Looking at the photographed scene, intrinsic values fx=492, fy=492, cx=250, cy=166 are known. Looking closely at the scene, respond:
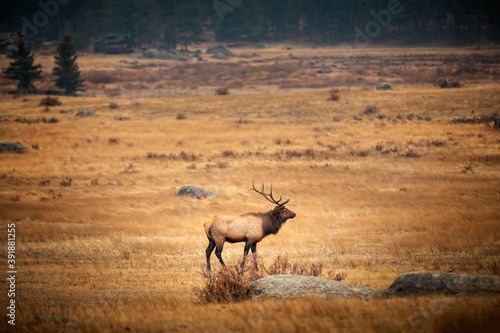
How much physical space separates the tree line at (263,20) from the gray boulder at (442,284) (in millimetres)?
122800

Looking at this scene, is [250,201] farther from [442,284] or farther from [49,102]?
[49,102]

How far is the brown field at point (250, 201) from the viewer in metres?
7.65

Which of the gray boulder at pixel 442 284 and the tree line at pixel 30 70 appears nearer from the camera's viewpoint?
the gray boulder at pixel 442 284

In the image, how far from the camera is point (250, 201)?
72.6ft

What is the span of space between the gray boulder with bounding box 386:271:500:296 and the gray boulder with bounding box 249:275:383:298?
45 centimetres

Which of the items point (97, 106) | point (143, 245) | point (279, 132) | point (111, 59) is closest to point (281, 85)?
point (97, 106)

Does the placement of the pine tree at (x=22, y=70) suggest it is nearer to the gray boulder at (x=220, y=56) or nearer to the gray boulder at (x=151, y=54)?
the gray boulder at (x=151, y=54)

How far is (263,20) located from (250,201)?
145 meters

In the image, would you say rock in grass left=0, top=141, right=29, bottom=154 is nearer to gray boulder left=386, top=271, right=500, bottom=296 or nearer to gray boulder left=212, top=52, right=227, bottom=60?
gray boulder left=386, top=271, right=500, bottom=296

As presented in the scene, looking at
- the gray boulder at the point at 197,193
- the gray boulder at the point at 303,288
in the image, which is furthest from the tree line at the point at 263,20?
the gray boulder at the point at 303,288

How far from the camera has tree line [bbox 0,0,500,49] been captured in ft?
422

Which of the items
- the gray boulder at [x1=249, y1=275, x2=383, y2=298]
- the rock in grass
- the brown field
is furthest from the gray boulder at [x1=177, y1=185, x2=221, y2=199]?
the rock in grass

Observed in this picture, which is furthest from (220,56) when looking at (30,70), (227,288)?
(227,288)

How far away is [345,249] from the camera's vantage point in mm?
15086
